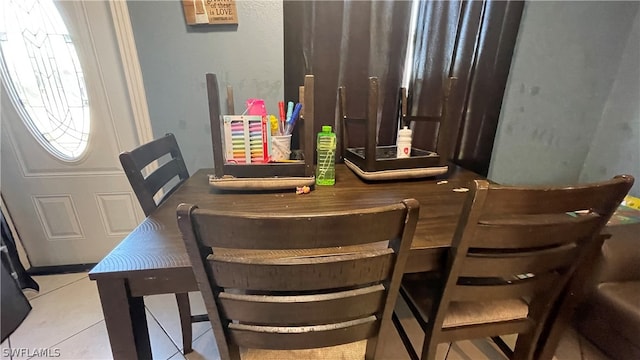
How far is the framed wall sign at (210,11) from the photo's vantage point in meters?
1.37

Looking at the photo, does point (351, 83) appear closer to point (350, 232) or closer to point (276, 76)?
point (276, 76)

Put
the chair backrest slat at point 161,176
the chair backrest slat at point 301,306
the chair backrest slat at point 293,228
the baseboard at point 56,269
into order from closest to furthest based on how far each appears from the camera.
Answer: the chair backrest slat at point 293,228 < the chair backrest slat at point 301,306 < the chair backrest slat at point 161,176 < the baseboard at point 56,269

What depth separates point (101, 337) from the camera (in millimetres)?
1340

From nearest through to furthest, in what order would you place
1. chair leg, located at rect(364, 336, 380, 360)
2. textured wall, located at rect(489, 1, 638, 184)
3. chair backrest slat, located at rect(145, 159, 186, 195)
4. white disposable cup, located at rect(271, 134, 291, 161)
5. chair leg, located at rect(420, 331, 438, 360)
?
chair leg, located at rect(364, 336, 380, 360) → chair leg, located at rect(420, 331, 438, 360) → chair backrest slat, located at rect(145, 159, 186, 195) → white disposable cup, located at rect(271, 134, 291, 161) → textured wall, located at rect(489, 1, 638, 184)

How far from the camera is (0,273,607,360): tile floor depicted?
4.15 feet

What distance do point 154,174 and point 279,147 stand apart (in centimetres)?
50

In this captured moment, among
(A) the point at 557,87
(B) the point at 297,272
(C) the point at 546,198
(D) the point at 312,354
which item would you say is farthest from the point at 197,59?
(A) the point at 557,87

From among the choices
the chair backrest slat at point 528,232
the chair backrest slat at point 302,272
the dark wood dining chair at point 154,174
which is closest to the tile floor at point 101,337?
the dark wood dining chair at point 154,174

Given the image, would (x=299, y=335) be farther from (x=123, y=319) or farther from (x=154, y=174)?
(x=154, y=174)

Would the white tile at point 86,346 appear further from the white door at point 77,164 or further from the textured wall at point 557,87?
the textured wall at point 557,87

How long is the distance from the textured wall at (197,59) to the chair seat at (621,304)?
1766mm

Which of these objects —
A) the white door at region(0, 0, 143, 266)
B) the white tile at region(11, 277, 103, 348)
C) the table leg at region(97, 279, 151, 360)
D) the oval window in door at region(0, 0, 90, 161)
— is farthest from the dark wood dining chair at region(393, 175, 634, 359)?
the oval window in door at region(0, 0, 90, 161)

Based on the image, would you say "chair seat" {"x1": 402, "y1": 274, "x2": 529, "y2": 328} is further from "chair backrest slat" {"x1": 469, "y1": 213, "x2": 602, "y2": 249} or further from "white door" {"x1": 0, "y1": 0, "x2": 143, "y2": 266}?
"white door" {"x1": 0, "y1": 0, "x2": 143, "y2": 266}

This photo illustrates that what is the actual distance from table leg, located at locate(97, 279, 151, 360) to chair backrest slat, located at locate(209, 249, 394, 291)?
0.30 m
